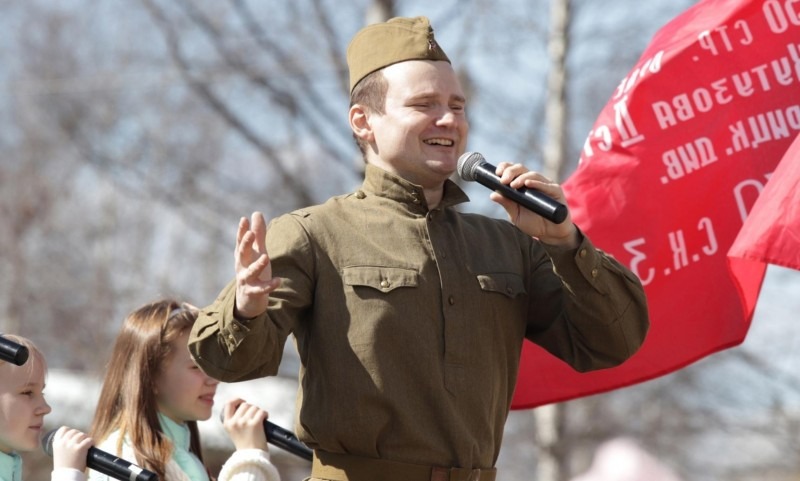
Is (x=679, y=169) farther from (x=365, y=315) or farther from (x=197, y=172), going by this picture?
(x=197, y=172)

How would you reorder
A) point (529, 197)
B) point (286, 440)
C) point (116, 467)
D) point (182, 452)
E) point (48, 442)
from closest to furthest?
point (529, 197)
point (116, 467)
point (48, 442)
point (286, 440)
point (182, 452)

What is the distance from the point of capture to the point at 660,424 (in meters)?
14.4

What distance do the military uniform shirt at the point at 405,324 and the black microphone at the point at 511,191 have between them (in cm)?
17

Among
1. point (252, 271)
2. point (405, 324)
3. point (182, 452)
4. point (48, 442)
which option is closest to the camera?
point (252, 271)

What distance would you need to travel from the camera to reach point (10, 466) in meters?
4.14

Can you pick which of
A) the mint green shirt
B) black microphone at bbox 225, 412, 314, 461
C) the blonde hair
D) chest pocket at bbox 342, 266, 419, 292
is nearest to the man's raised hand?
chest pocket at bbox 342, 266, 419, 292

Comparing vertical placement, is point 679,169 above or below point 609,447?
below

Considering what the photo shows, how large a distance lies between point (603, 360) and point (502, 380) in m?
0.26

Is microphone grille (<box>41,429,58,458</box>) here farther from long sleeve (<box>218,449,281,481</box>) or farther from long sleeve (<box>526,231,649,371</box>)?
long sleeve (<box>526,231,649,371</box>)

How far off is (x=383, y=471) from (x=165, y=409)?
1437 mm

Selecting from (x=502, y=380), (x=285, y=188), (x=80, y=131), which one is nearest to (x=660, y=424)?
(x=285, y=188)

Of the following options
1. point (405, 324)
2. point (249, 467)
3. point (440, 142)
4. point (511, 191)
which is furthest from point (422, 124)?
point (249, 467)

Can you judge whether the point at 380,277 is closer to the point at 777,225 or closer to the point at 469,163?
the point at 469,163

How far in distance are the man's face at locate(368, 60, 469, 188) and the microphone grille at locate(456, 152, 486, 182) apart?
0.27 ft
